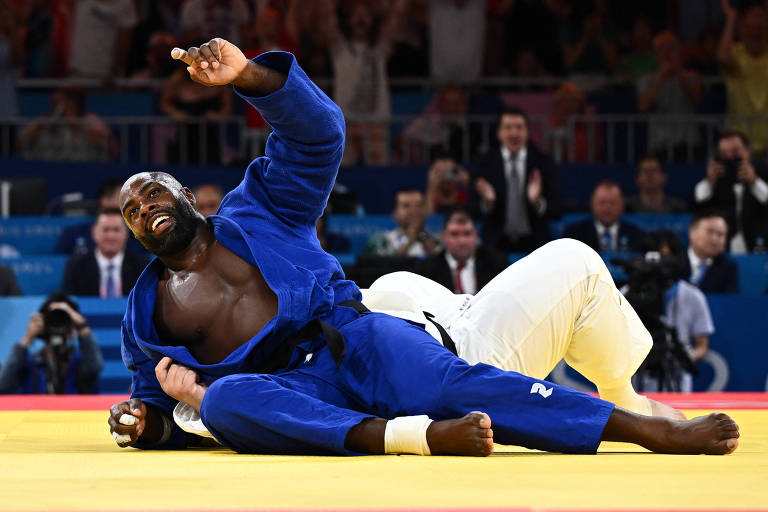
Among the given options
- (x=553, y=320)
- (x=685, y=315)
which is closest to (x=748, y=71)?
(x=685, y=315)

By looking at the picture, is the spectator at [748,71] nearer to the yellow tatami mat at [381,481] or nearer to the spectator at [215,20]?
the spectator at [215,20]

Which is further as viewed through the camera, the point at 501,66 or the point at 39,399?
A: the point at 501,66

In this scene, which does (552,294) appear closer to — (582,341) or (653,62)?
(582,341)

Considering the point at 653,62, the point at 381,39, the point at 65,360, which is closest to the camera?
the point at 65,360

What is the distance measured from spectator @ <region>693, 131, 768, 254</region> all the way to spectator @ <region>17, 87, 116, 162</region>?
4.12m

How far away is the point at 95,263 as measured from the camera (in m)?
6.31

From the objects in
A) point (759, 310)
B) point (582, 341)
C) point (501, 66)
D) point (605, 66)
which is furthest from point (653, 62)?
point (582, 341)

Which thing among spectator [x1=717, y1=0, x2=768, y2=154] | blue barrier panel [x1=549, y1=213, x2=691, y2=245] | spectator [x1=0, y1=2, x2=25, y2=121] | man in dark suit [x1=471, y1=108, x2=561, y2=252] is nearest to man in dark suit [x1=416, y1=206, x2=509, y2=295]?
man in dark suit [x1=471, y1=108, x2=561, y2=252]

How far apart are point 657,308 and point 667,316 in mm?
456

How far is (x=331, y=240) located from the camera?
688 cm

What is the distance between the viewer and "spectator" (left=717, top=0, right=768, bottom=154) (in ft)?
27.1

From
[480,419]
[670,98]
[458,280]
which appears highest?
[670,98]

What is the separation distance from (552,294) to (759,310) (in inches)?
129

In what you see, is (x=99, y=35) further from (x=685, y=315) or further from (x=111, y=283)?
(x=685, y=315)
